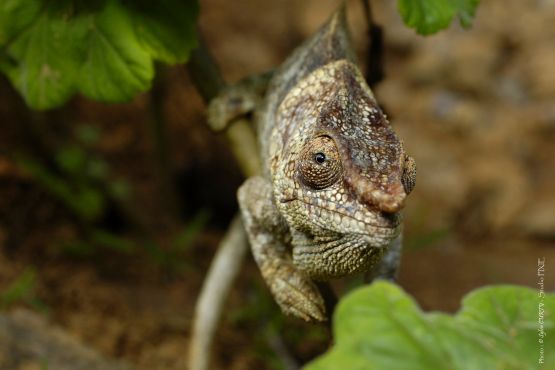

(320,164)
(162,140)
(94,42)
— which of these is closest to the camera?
(320,164)

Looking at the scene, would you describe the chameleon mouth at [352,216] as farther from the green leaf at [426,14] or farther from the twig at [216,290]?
the twig at [216,290]

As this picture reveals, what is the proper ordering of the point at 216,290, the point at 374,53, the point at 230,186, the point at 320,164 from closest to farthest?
the point at 320,164, the point at 374,53, the point at 216,290, the point at 230,186

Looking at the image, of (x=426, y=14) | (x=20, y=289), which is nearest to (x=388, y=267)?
(x=426, y=14)

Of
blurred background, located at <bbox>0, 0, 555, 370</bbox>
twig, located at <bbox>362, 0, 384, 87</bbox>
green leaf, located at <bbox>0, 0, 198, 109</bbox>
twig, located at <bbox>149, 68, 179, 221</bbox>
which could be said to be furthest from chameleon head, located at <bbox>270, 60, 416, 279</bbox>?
twig, located at <bbox>149, 68, 179, 221</bbox>

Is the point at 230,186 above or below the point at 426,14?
below

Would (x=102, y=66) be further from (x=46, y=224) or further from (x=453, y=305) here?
(x=453, y=305)

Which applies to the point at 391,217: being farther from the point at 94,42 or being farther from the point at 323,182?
the point at 94,42

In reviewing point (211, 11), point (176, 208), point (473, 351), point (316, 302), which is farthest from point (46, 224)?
point (473, 351)

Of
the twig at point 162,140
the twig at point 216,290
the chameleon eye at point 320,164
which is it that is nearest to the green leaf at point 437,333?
the chameleon eye at point 320,164
